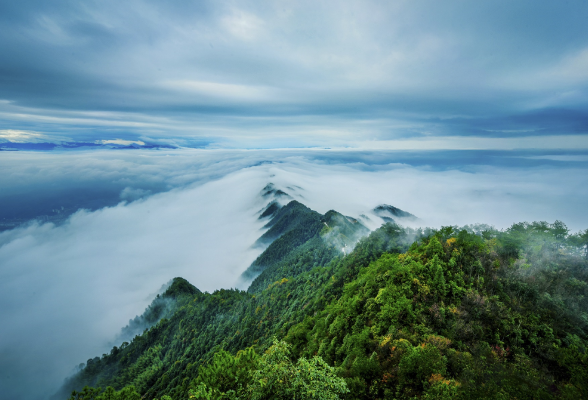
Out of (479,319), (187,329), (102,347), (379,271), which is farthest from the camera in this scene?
(102,347)

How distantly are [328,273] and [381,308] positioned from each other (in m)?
42.7

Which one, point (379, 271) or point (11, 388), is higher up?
point (379, 271)

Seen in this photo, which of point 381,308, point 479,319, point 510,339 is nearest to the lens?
point 510,339

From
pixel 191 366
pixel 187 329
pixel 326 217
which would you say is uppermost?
pixel 326 217

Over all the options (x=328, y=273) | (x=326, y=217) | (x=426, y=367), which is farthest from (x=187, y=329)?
(x=426, y=367)

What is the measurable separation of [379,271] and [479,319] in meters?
14.8

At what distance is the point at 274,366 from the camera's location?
52.0ft

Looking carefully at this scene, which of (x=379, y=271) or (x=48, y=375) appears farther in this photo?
(x=48, y=375)

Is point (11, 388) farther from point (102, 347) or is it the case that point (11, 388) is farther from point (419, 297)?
point (419, 297)

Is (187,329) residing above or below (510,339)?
below

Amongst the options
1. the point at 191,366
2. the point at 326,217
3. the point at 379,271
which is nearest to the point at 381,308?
the point at 379,271

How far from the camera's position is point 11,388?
436ft

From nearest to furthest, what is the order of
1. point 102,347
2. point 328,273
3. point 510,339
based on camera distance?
point 510,339 → point 328,273 → point 102,347

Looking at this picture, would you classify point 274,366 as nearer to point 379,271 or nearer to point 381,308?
point 381,308
